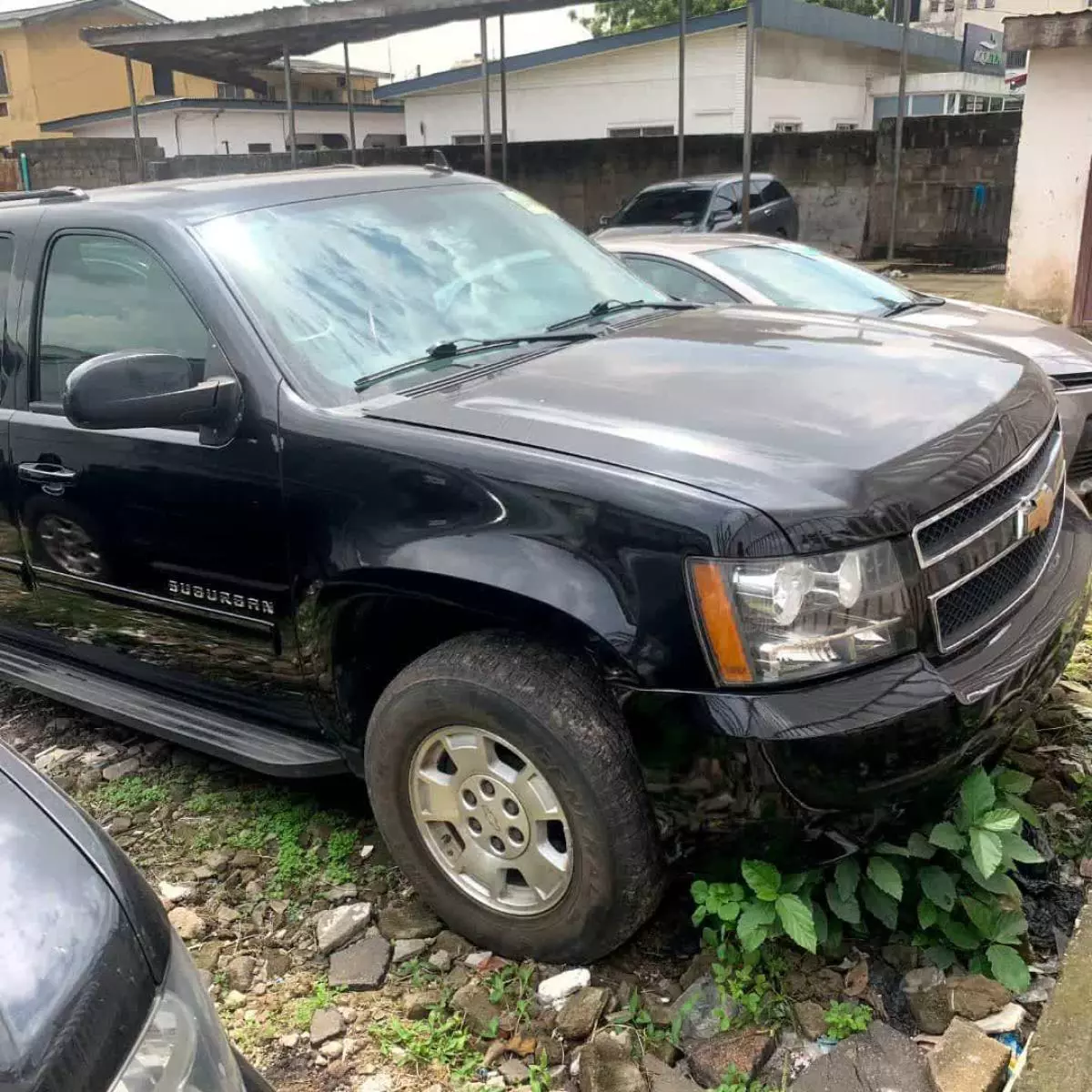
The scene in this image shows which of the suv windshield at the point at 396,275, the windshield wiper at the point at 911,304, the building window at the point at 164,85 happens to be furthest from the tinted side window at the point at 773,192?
the building window at the point at 164,85

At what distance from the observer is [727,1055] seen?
2.34m

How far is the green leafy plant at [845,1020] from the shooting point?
237 centimetres

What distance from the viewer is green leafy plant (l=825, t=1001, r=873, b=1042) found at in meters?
2.37

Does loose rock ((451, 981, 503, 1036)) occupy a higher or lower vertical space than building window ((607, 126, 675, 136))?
lower

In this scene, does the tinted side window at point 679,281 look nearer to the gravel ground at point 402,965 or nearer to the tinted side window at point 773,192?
the gravel ground at point 402,965

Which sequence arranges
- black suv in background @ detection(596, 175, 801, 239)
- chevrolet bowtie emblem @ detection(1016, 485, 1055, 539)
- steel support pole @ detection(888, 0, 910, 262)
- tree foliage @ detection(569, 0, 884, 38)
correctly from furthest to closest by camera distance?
1. tree foliage @ detection(569, 0, 884, 38)
2. steel support pole @ detection(888, 0, 910, 262)
3. black suv in background @ detection(596, 175, 801, 239)
4. chevrolet bowtie emblem @ detection(1016, 485, 1055, 539)

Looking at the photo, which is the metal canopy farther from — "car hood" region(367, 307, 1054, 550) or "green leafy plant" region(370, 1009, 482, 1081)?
"green leafy plant" region(370, 1009, 482, 1081)

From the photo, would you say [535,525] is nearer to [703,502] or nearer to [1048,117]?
[703,502]

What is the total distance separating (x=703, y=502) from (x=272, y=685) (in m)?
1.44

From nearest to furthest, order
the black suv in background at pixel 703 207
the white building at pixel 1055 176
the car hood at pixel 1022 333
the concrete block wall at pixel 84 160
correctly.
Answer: the car hood at pixel 1022 333 < the white building at pixel 1055 176 < the black suv in background at pixel 703 207 < the concrete block wall at pixel 84 160

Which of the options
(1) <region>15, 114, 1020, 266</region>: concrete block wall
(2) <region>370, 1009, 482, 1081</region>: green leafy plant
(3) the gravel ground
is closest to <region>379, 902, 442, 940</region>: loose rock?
(3) the gravel ground

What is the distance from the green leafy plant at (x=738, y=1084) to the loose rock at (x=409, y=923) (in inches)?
35.0

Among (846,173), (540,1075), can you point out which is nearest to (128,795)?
(540,1075)

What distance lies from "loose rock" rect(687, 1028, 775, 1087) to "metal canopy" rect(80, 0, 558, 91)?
13.0m
